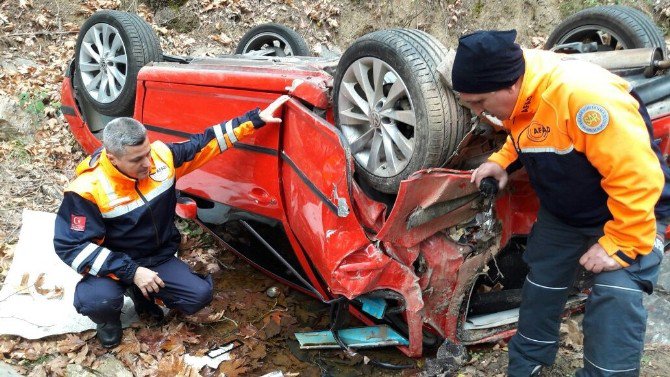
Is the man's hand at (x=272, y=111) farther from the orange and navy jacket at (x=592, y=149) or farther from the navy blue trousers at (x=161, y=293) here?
the orange and navy jacket at (x=592, y=149)

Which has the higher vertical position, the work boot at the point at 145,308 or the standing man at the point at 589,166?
the standing man at the point at 589,166

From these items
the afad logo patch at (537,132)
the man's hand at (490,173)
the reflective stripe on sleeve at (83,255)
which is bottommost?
the reflective stripe on sleeve at (83,255)

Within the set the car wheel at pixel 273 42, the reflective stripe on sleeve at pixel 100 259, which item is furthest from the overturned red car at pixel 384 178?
the car wheel at pixel 273 42

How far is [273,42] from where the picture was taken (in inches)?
221

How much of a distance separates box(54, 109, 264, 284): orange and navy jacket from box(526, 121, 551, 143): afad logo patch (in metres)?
1.60

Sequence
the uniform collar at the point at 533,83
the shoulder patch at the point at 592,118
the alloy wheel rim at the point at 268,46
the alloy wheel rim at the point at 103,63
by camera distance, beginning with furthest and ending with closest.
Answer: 1. the alloy wheel rim at the point at 268,46
2. the alloy wheel rim at the point at 103,63
3. the uniform collar at the point at 533,83
4. the shoulder patch at the point at 592,118

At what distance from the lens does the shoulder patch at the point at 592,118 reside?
1.93 meters

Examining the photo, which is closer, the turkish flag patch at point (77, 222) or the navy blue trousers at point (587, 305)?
the navy blue trousers at point (587, 305)

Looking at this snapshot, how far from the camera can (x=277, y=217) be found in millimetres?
3420

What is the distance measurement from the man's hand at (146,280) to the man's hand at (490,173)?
1.89m

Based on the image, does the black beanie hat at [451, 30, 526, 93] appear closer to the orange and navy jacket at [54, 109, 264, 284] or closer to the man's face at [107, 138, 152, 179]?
the orange and navy jacket at [54, 109, 264, 284]

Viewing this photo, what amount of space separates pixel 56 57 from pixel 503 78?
270 inches

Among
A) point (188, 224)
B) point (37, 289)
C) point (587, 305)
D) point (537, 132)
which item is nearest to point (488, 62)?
point (537, 132)

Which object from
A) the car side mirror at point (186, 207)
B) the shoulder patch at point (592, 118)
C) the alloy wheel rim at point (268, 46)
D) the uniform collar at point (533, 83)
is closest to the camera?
the shoulder patch at point (592, 118)
